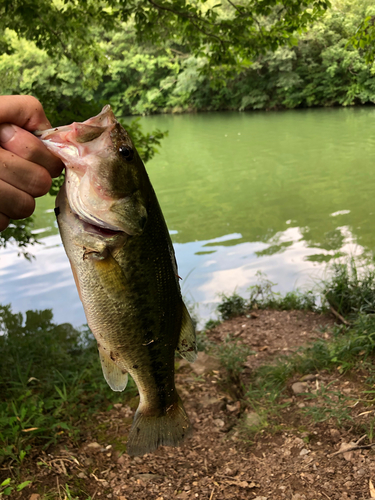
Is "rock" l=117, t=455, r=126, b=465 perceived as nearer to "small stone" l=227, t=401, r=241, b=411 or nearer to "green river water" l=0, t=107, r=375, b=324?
"small stone" l=227, t=401, r=241, b=411

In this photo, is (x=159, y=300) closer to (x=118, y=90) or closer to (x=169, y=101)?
(x=169, y=101)

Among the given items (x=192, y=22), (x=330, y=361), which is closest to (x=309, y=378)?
(x=330, y=361)

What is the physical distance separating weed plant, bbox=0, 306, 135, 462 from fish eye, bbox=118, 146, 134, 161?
8.15ft

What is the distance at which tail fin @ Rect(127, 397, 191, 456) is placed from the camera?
199cm

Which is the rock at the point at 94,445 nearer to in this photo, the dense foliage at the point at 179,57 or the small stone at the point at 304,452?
the small stone at the point at 304,452

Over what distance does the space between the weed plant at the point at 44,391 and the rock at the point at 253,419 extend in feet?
3.70

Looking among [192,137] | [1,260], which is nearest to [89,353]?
[1,260]

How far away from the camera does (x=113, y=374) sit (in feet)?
6.13

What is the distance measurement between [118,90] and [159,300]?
4870cm

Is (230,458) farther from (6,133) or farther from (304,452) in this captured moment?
(6,133)

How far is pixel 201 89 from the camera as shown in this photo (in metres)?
41.2

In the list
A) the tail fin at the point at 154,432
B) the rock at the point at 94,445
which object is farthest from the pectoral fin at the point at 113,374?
the rock at the point at 94,445

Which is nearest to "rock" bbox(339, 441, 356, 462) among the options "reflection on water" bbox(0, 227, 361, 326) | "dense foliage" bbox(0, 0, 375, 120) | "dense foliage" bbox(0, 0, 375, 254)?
"reflection on water" bbox(0, 227, 361, 326)

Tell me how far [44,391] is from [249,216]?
28.5 ft
